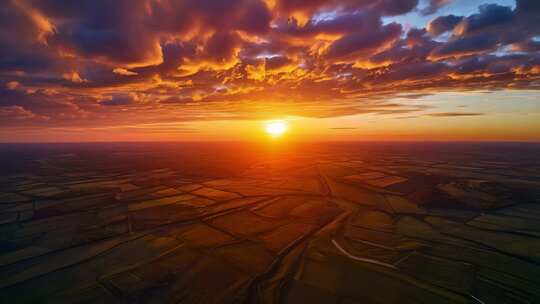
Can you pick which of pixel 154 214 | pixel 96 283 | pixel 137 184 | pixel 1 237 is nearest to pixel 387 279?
pixel 96 283

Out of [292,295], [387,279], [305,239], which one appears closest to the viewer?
[292,295]

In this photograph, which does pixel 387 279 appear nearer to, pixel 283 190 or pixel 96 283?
pixel 96 283

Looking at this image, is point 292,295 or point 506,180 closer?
point 292,295

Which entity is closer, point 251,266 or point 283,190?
point 251,266

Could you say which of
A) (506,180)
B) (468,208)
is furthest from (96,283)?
(506,180)

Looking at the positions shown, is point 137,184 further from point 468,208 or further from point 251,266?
point 468,208

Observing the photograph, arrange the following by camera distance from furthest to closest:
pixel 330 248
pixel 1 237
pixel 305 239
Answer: pixel 1 237
pixel 305 239
pixel 330 248

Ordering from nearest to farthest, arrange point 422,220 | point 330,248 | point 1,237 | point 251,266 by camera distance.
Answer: point 251,266 → point 330,248 → point 1,237 → point 422,220

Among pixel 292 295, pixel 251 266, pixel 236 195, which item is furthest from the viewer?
pixel 236 195
